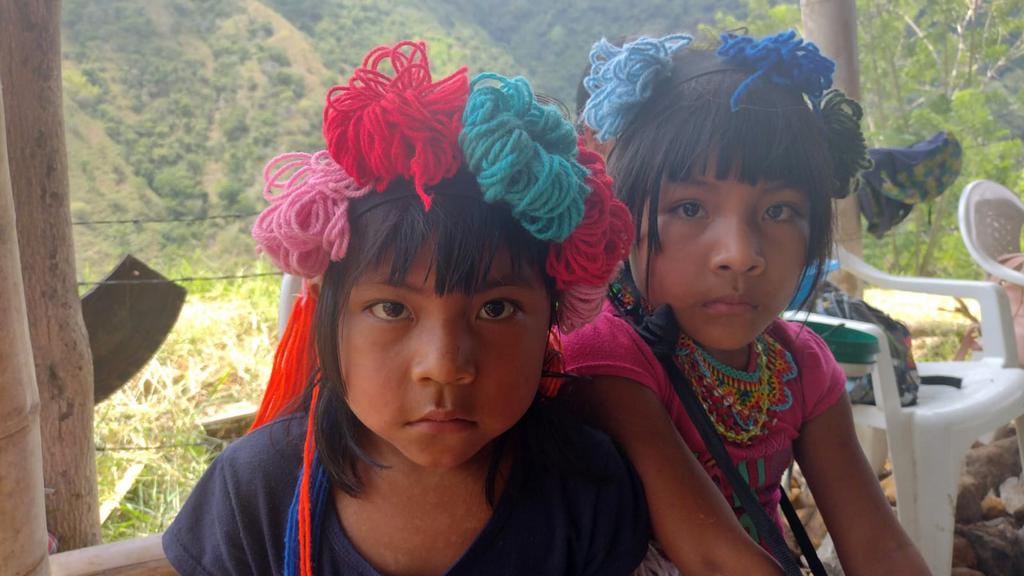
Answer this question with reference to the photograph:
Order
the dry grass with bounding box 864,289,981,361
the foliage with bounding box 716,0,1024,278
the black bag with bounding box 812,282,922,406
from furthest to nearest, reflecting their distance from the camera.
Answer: the foliage with bounding box 716,0,1024,278 → the dry grass with bounding box 864,289,981,361 → the black bag with bounding box 812,282,922,406

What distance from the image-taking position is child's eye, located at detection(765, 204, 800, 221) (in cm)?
119

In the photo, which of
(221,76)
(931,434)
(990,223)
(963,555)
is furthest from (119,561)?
(221,76)

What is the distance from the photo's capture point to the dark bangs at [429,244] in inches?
35.8

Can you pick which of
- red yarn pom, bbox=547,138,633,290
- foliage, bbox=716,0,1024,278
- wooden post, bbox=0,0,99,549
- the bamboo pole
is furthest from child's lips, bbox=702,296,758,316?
foliage, bbox=716,0,1024,278

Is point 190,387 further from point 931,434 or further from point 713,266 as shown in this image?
point 713,266

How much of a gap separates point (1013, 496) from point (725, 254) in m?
2.78

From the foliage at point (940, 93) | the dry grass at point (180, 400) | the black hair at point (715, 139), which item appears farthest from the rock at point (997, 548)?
the foliage at point (940, 93)

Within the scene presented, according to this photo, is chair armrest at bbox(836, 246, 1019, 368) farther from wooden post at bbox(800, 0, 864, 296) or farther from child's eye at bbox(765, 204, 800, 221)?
child's eye at bbox(765, 204, 800, 221)

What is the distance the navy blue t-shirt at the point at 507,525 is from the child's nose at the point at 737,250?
290mm

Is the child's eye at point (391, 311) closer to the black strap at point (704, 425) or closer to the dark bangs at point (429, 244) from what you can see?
the dark bangs at point (429, 244)

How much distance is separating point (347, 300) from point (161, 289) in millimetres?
2467

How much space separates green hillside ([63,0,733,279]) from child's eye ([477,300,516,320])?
926 cm

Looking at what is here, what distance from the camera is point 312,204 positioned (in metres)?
0.95

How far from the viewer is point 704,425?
1.20 meters
